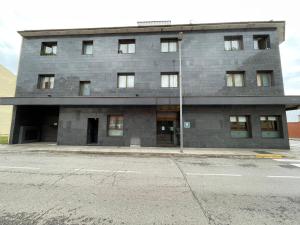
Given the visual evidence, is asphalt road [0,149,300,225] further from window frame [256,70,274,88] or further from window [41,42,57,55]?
window [41,42,57,55]

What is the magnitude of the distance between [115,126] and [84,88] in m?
5.25

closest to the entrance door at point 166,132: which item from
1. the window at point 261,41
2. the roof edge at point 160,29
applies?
the roof edge at point 160,29

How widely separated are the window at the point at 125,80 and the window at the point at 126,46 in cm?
267

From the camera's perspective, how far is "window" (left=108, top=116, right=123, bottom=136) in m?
14.3

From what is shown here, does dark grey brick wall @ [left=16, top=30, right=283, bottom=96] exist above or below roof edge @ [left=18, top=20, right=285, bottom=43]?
below

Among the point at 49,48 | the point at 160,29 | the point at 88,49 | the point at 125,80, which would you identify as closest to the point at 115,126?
the point at 125,80

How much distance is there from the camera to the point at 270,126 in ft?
44.1

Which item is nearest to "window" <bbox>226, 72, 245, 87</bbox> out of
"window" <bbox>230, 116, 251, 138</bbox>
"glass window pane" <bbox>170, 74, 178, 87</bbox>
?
"window" <bbox>230, 116, 251, 138</bbox>

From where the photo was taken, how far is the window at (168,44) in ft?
49.7

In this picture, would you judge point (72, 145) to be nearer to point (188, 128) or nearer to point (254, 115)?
point (188, 128)

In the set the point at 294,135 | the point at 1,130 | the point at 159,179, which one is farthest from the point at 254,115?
the point at 1,130

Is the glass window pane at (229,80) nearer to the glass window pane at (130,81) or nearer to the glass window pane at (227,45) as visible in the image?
the glass window pane at (227,45)

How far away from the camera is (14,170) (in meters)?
6.43

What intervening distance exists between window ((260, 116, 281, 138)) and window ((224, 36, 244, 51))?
290 inches
